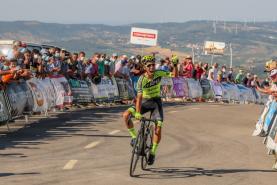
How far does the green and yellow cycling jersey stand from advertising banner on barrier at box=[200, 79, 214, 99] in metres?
28.1

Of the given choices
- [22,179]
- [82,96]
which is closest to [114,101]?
[82,96]

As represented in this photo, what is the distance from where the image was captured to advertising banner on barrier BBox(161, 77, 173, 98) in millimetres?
37316

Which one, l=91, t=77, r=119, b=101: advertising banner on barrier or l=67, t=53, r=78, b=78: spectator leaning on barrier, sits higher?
l=67, t=53, r=78, b=78: spectator leaning on barrier

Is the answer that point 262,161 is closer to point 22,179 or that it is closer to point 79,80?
point 22,179

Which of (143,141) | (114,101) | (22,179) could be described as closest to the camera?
(22,179)

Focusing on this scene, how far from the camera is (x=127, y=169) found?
12.5m

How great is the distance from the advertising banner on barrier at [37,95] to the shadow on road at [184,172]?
363 inches

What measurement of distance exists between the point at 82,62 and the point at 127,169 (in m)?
16.4

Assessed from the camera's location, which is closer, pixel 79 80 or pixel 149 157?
pixel 149 157

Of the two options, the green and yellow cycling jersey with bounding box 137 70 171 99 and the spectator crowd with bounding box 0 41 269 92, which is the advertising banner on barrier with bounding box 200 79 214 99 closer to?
the spectator crowd with bounding box 0 41 269 92

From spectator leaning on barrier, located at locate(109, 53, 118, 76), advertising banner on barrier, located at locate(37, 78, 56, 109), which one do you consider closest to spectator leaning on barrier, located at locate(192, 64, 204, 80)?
spectator leaning on barrier, located at locate(109, 53, 118, 76)

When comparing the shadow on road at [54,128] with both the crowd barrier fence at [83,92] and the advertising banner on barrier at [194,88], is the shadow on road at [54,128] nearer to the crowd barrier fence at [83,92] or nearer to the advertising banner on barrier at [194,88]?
the crowd barrier fence at [83,92]

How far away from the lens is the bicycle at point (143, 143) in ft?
39.3

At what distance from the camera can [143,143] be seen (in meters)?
12.2
